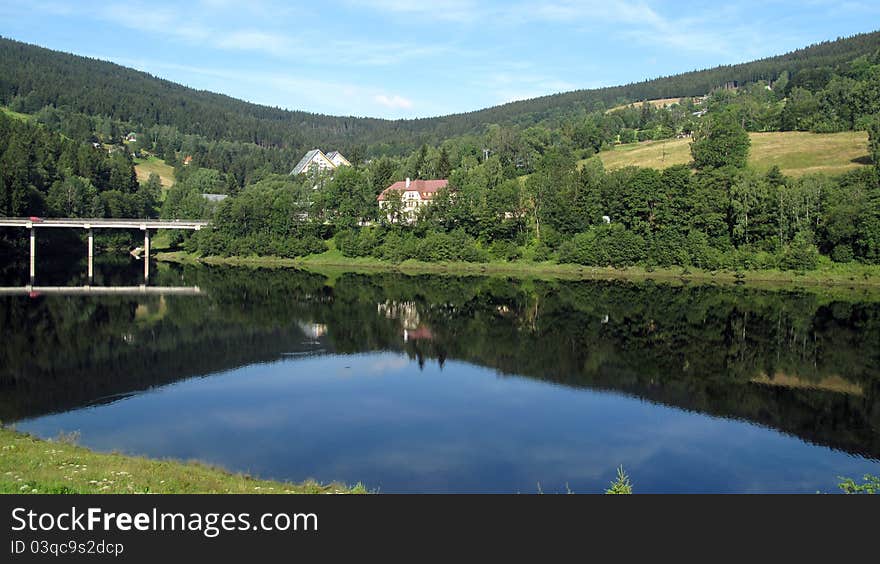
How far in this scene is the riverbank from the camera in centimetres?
7112

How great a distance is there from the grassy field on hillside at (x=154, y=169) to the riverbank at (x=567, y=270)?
2972 inches

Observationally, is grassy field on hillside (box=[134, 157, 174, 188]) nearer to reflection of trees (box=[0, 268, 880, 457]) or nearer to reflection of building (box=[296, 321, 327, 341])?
reflection of trees (box=[0, 268, 880, 457])

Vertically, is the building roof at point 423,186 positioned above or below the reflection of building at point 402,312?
above

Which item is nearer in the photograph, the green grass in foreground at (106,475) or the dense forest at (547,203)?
the green grass in foreground at (106,475)

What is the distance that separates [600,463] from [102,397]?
19303 mm

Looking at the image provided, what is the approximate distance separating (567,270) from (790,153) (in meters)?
52.0

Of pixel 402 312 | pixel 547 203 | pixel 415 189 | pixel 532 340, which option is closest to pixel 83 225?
pixel 415 189

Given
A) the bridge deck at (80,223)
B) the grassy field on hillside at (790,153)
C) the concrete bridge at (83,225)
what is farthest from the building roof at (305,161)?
the concrete bridge at (83,225)

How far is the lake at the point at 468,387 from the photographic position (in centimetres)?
2312

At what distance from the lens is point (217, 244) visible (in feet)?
334

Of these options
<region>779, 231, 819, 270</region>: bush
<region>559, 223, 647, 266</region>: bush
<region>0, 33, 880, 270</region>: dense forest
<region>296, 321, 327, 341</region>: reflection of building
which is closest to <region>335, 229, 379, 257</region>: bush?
<region>0, 33, 880, 270</region>: dense forest

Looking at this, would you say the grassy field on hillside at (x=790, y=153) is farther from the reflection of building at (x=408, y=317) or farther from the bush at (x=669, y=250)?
the reflection of building at (x=408, y=317)

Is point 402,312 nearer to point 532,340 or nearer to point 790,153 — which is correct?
point 532,340

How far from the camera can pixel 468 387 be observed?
34125 mm
